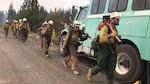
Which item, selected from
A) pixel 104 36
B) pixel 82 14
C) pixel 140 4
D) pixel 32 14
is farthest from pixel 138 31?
pixel 32 14

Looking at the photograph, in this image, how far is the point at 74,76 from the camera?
38.9 feet

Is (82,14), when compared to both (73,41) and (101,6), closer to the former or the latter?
(101,6)

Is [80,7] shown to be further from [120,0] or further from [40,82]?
[40,82]

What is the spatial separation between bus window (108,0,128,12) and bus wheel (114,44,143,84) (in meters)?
1.23

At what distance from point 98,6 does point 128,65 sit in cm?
318

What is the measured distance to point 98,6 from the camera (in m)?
13.6

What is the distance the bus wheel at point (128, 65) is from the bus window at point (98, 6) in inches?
87.6

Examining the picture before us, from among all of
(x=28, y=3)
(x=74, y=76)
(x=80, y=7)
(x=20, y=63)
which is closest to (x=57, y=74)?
(x=74, y=76)

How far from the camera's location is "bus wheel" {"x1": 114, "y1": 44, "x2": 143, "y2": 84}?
1069 cm

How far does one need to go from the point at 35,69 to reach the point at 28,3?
57.7 meters

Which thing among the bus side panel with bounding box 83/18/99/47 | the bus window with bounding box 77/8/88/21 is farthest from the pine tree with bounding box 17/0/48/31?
the bus side panel with bounding box 83/18/99/47

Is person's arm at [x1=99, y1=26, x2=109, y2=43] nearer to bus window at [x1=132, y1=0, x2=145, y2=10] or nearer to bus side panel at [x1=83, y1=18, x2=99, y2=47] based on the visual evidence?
bus window at [x1=132, y1=0, x2=145, y2=10]

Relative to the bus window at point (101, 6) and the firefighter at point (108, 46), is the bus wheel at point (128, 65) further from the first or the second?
the bus window at point (101, 6)

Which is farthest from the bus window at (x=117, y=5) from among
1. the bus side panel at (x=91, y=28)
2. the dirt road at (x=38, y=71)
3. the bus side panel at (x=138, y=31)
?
the dirt road at (x=38, y=71)
